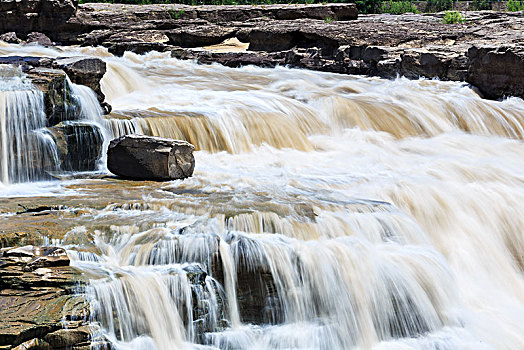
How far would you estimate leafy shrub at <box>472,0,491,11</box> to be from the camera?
2934 cm

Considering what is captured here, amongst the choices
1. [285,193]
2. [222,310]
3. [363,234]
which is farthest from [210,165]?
[222,310]

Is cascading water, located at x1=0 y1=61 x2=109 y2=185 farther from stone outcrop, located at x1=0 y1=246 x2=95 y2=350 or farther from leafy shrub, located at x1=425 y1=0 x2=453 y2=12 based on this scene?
leafy shrub, located at x1=425 y1=0 x2=453 y2=12

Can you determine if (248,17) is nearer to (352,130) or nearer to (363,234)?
(352,130)

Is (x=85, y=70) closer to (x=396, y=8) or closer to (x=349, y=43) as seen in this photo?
(x=349, y=43)

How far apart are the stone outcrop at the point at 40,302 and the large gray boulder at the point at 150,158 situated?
289cm

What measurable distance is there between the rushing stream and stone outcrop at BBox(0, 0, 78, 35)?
7746 millimetres

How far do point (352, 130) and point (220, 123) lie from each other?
2.56 m

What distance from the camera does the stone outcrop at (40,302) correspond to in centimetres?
459

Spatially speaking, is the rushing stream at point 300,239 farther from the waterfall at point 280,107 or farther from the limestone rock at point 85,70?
the limestone rock at point 85,70

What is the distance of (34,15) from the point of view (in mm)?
17734

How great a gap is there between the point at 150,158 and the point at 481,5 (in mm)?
25460

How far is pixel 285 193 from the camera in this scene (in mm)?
7617

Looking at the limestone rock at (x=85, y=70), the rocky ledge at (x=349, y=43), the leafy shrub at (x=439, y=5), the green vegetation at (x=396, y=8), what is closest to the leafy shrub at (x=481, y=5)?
the leafy shrub at (x=439, y=5)

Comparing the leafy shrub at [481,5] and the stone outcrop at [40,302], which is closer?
the stone outcrop at [40,302]
